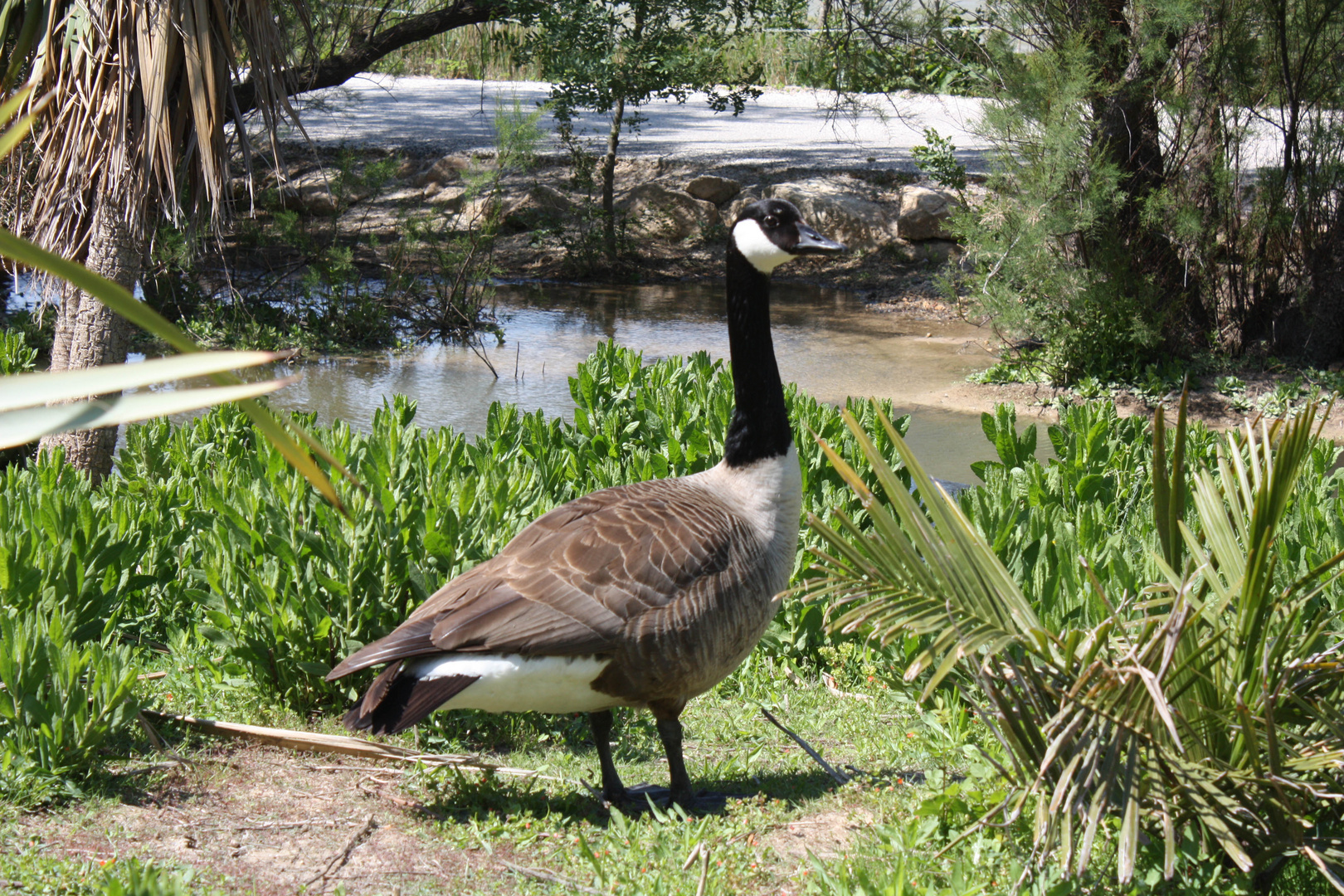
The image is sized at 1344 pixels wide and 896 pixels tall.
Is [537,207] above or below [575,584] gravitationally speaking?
above

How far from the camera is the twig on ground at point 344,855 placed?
296 centimetres

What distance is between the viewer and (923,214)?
52.5ft

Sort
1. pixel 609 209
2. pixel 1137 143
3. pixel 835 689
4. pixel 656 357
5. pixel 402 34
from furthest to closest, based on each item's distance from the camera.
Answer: pixel 609 209
pixel 402 34
pixel 656 357
pixel 1137 143
pixel 835 689

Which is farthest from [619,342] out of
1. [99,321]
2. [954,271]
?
[99,321]

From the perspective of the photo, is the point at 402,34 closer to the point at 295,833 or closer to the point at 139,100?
the point at 139,100

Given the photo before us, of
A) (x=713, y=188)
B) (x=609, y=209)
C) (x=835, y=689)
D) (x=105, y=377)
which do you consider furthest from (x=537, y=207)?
(x=105, y=377)

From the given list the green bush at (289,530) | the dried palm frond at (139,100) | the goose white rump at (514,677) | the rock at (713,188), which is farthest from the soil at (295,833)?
the rock at (713,188)

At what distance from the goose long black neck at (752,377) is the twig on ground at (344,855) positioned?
5.62 feet

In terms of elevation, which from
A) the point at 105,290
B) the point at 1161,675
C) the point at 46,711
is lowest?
the point at 46,711

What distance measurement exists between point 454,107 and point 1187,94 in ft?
57.8

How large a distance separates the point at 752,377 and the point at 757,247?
0.50 m

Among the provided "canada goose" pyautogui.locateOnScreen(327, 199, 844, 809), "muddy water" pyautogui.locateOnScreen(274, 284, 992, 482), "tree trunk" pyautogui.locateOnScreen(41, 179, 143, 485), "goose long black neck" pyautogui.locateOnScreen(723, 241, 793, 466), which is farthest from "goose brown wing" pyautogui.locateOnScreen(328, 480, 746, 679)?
"muddy water" pyautogui.locateOnScreen(274, 284, 992, 482)

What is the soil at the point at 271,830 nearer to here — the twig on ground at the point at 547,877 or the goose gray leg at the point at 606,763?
the twig on ground at the point at 547,877

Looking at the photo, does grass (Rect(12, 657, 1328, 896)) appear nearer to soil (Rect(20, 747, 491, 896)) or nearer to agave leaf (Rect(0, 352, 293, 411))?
soil (Rect(20, 747, 491, 896))
